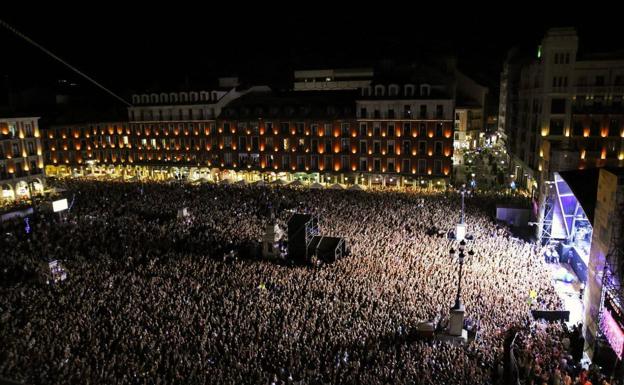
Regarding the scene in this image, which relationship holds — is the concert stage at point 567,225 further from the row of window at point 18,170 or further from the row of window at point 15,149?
the row of window at point 15,149

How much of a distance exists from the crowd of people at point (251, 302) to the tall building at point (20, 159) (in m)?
18.6

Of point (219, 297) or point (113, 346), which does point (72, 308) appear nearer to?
point (113, 346)

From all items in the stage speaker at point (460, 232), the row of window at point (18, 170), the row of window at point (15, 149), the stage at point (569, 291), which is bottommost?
the stage at point (569, 291)

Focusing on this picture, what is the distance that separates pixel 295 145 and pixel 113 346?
136ft

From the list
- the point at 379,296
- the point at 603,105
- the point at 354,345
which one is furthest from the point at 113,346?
the point at 603,105

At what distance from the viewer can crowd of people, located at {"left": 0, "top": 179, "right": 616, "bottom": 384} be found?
16.1m

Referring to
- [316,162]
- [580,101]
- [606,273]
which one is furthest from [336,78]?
[606,273]

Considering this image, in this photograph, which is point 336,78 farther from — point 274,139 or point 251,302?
point 251,302

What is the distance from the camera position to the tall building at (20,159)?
50.6 m

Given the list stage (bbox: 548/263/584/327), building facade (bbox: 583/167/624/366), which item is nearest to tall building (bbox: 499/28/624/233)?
stage (bbox: 548/263/584/327)

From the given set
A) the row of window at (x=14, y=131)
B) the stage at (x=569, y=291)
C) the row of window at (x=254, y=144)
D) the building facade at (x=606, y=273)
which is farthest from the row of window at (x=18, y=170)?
the building facade at (x=606, y=273)

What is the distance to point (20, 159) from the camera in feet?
171

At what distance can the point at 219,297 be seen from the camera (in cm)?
2200

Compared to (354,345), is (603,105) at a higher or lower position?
higher
